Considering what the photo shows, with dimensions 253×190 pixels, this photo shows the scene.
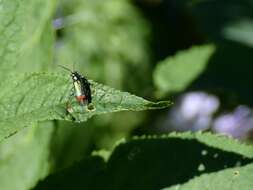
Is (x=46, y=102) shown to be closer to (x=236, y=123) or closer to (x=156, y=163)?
(x=156, y=163)

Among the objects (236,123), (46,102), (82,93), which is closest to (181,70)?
(236,123)

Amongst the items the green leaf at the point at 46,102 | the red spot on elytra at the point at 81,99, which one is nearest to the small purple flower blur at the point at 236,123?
the red spot on elytra at the point at 81,99

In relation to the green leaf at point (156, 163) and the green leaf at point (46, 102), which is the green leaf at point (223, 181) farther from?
the green leaf at point (46, 102)

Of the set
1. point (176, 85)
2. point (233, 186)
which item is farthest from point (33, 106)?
point (176, 85)

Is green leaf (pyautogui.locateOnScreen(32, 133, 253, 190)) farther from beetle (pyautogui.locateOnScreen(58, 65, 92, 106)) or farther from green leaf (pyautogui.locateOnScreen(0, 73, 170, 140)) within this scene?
green leaf (pyautogui.locateOnScreen(0, 73, 170, 140))

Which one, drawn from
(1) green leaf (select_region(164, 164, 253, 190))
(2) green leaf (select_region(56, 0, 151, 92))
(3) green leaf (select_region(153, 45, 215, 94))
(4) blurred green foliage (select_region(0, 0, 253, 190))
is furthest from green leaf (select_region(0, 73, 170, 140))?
(2) green leaf (select_region(56, 0, 151, 92))
